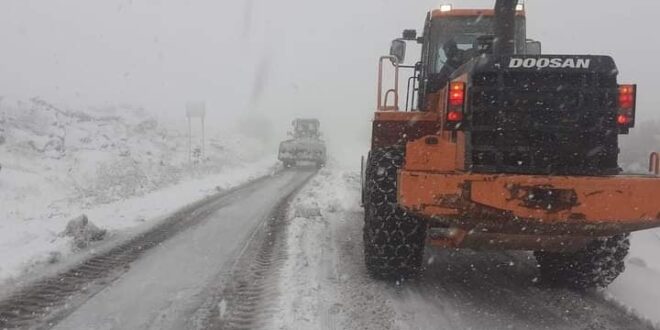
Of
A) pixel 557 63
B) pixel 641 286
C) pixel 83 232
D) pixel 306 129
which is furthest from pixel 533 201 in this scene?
pixel 306 129


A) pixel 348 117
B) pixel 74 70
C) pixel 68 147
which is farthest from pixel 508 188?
pixel 348 117

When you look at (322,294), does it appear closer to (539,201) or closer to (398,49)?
(539,201)

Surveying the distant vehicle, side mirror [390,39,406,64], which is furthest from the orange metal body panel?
the distant vehicle

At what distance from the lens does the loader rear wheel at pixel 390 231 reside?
195 inches

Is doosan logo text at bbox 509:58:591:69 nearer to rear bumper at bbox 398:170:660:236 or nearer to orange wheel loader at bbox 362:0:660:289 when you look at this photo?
orange wheel loader at bbox 362:0:660:289

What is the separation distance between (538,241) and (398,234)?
111 cm

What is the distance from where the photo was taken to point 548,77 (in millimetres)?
4484

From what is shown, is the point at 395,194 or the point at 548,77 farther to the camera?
the point at 395,194

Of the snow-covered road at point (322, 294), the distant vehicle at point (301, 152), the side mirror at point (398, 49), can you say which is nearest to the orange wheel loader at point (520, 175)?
the snow-covered road at point (322, 294)

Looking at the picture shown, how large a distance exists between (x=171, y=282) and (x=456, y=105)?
2866 millimetres

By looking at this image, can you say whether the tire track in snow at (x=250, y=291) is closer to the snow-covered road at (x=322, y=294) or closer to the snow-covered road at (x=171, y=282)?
the snow-covered road at (x=322, y=294)

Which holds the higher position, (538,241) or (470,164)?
(470,164)

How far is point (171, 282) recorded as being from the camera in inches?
203

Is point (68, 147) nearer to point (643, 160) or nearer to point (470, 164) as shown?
point (470, 164)
